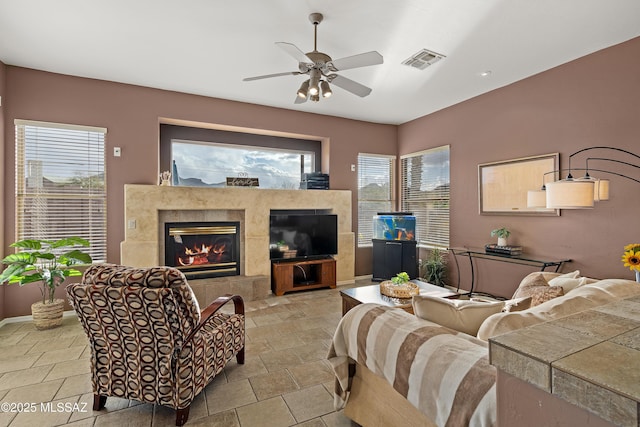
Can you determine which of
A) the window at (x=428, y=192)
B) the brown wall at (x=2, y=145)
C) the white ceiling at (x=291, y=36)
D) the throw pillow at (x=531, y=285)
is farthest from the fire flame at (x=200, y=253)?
the throw pillow at (x=531, y=285)

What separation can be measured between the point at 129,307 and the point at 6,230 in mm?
3106

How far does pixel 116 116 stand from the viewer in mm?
4070

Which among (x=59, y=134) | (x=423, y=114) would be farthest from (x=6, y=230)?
(x=423, y=114)

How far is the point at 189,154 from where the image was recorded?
189 inches

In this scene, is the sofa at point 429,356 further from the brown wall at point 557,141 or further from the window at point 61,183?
the window at point 61,183

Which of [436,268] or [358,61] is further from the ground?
[358,61]

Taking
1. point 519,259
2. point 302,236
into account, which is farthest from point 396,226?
point 519,259

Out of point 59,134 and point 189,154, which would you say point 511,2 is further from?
point 59,134

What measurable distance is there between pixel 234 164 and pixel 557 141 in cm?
437

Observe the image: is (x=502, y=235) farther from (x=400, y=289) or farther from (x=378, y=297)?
(x=378, y=297)

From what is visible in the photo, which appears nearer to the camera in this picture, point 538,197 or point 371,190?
point 538,197

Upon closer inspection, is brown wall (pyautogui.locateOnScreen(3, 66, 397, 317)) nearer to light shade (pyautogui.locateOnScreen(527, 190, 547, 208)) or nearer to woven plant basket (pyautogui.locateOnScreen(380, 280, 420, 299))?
woven plant basket (pyautogui.locateOnScreen(380, 280, 420, 299))

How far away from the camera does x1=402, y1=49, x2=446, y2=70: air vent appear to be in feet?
10.8

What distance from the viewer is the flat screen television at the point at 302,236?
16.1 ft
